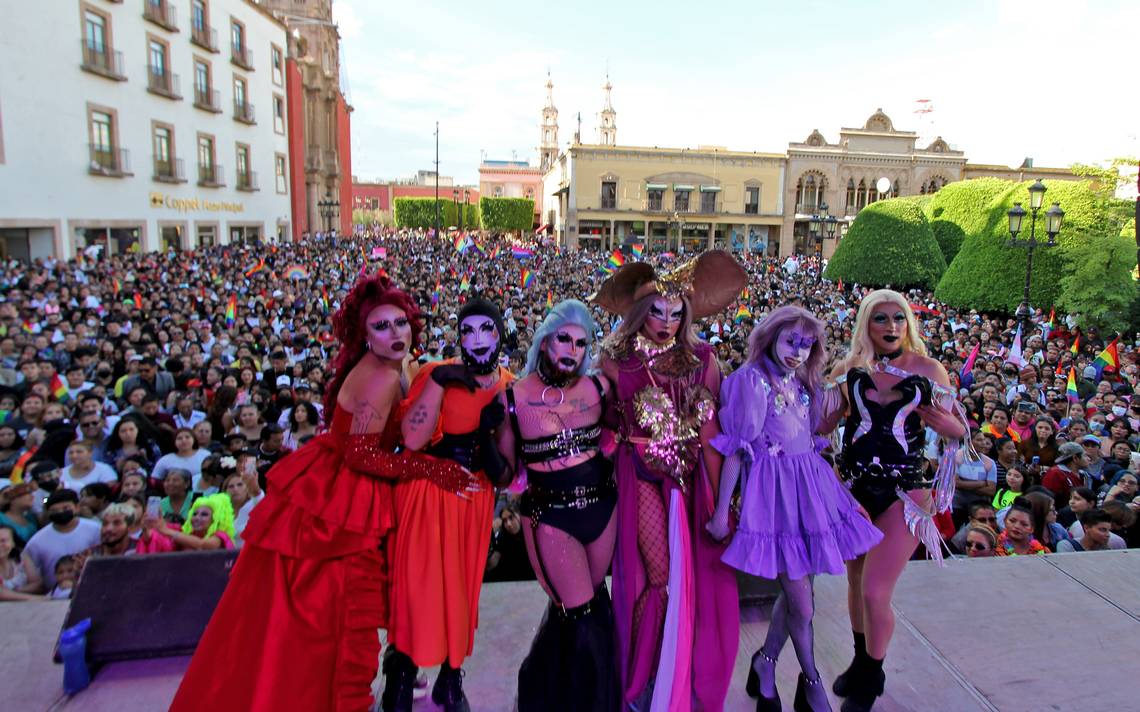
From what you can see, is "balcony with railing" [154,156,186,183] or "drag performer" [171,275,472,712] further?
"balcony with railing" [154,156,186,183]

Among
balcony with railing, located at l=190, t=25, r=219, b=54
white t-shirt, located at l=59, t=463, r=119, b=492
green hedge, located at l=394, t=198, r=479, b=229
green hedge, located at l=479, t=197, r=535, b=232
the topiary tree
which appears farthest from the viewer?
green hedge, located at l=394, t=198, r=479, b=229

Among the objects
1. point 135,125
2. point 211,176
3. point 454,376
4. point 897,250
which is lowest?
point 454,376

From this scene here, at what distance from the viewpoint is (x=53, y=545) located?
14.0 feet

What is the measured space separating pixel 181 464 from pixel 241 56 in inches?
1128

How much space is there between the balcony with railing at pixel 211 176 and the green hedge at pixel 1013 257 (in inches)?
1030

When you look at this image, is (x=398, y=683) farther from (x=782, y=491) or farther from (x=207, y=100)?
(x=207, y=100)

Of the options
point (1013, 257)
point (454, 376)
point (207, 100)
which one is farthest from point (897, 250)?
point (207, 100)

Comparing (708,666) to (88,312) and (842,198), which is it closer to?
(88,312)

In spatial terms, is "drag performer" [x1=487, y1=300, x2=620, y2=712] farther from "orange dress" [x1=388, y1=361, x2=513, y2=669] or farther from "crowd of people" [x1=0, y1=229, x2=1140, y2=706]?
"orange dress" [x1=388, y1=361, x2=513, y2=669]

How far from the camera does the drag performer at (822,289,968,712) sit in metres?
2.88

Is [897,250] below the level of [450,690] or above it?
above

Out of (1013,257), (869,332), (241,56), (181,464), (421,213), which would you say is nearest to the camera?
(869,332)

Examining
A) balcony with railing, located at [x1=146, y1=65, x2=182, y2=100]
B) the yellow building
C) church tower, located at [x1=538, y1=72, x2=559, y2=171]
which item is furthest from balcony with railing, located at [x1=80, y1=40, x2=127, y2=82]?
church tower, located at [x1=538, y1=72, x2=559, y2=171]

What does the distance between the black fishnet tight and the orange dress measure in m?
0.68
